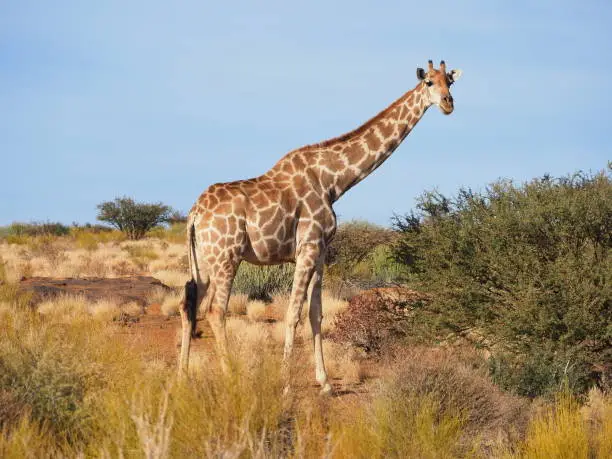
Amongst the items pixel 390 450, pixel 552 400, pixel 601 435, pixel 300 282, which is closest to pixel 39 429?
pixel 390 450

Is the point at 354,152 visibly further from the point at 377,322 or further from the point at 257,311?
the point at 257,311

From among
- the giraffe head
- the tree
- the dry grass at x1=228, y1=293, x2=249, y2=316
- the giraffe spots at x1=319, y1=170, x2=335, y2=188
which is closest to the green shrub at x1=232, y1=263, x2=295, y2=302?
the dry grass at x1=228, y1=293, x2=249, y2=316

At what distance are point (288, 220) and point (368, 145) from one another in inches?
71.4

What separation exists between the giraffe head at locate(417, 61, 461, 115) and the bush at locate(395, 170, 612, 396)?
66.8 inches

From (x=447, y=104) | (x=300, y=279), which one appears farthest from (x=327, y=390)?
(x=447, y=104)

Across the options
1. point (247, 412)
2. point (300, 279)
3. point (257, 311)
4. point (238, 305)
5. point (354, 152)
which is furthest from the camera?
point (238, 305)

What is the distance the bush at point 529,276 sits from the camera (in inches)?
424

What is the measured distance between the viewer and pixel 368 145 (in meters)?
11.7

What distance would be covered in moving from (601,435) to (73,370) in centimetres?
483

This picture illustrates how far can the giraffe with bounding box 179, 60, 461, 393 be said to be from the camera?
10.2m

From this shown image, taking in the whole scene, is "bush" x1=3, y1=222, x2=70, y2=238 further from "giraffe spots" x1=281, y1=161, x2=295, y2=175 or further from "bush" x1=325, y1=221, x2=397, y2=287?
"giraffe spots" x1=281, y1=161, x2=295, y2=175

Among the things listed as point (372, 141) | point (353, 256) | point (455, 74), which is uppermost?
point (455, 74)

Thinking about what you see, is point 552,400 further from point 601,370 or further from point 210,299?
point 210,299

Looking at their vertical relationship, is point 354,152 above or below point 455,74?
below
